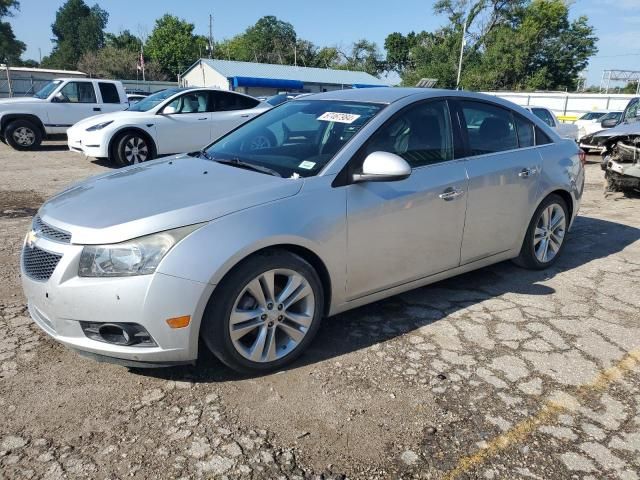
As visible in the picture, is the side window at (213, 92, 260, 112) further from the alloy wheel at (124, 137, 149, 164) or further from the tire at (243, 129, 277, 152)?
the tire at (243, 129, 277, 152)

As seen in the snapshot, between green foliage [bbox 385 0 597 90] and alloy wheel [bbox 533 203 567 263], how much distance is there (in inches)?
2080

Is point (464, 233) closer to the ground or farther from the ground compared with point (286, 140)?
closer to the ground

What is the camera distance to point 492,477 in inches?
86.2

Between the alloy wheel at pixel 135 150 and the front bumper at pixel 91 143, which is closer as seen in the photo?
the front bumper at pixel 91 143

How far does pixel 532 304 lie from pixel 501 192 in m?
0.91

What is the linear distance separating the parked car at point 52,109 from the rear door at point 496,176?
11.5 metres

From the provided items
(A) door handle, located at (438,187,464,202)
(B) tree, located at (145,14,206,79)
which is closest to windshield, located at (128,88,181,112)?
(A) door handle, located at (438,187,464,202)

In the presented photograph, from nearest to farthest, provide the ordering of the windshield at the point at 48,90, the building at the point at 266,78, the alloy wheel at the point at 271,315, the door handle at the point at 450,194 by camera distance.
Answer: the alloy wheel at the point at 271,315, the door handle at the point at 450,194, the windshield at the point at 48,90, the building at the point at 266,78

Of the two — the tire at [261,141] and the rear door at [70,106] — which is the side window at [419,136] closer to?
the tire at [261,141]

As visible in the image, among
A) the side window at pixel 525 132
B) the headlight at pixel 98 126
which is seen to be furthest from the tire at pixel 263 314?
the headlight at pixel 98 126

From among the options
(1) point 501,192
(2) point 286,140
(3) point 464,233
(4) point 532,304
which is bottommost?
(4) point 532,304

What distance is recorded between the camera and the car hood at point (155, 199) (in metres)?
2.58

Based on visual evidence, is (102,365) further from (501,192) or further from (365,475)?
(501,192)

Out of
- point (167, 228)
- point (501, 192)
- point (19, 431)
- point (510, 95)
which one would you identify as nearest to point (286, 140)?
point (167, 228)
